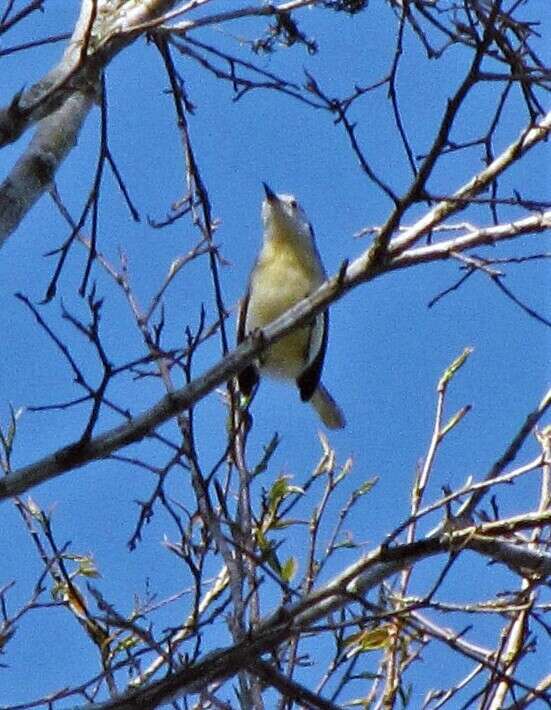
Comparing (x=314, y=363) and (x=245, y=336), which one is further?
(x=314, y=363)

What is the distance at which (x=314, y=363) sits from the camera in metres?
6.97

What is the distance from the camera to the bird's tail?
7098mm

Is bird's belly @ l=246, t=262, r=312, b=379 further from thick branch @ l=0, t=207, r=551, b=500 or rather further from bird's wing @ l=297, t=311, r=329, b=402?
thick branch @ l=0, t=207, r=551, b=500

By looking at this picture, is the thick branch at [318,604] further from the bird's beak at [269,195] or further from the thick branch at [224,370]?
the bird's beak at [269,195]

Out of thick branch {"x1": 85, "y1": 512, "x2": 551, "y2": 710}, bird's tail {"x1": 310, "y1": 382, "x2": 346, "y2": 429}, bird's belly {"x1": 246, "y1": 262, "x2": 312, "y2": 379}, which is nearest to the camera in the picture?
thick branch {"x1": 85, "y1": 512, "x2": 551, "y2": 710}

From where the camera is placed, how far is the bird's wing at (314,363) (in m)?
6.75

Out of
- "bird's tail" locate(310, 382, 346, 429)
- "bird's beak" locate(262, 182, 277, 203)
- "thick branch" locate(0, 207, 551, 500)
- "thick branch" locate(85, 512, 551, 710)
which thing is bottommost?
"thick branch" locate(85, 512, 551, 710)

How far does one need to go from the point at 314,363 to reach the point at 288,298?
604mm

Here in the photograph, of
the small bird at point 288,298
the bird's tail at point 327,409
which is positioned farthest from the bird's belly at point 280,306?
the bird's tail at point 327,409

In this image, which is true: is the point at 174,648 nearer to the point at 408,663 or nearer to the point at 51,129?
the point at 408,663

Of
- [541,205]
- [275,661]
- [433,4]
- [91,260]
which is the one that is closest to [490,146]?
[541,205]

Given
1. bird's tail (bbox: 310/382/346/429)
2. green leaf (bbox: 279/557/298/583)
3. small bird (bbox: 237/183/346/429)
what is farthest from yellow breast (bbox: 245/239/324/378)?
green leaf (bbox: 279/557/298/583)

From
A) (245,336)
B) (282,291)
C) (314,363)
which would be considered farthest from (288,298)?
(314,363)

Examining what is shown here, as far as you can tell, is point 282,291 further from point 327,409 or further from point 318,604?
point 318,604
